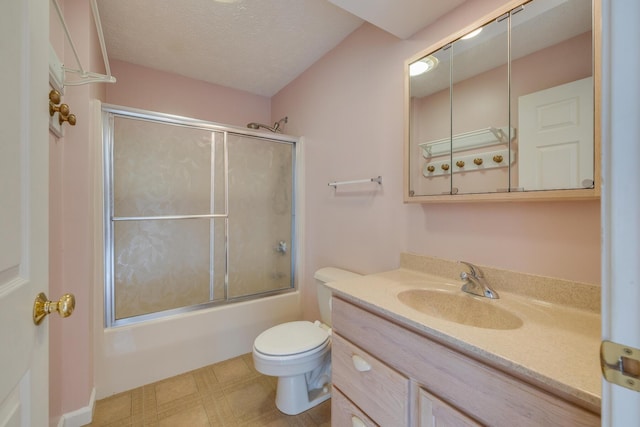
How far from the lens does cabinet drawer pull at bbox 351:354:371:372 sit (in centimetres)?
98

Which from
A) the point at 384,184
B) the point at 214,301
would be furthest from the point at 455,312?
the point at 214,301

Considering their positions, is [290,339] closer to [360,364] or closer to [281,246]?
[360,364]

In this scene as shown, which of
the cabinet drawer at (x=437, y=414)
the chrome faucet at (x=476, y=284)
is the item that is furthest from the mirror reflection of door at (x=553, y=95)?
the cabinet drawer at (x=437, y=414)

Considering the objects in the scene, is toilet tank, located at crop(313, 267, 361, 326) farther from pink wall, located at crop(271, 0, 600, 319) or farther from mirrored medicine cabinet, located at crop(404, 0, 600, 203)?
mirrored medicine cabinet, located at crop(404, 0, 600, 203)

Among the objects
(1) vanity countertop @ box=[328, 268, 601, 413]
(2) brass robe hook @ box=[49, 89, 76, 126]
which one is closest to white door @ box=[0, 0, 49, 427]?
(2) brass robe hook @ box=[49, 89, 76, 126]

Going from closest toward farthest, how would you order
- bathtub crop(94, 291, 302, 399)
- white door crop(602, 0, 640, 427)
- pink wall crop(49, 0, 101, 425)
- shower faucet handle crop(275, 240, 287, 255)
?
white door crop(602, 0, 640, 427) < pink wall crop(49, 0, 101, 425) < bathtub crop(94, 291, 302, 399) < shower faucet handle crop(275, 240, 287, 255)

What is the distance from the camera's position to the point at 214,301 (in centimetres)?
207

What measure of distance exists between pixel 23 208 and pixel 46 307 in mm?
225

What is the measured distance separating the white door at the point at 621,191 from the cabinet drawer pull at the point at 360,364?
0.72m

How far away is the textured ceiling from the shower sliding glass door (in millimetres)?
569

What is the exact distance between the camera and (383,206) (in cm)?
158

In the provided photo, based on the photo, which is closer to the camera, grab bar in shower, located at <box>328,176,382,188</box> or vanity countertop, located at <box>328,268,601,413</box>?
vanity countertop, located at <box>328,268,601,413</box>

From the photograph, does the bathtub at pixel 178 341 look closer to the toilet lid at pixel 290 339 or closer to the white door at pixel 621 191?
the toilet lid at pixel 290 339

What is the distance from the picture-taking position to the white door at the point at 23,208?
435 millimetres
